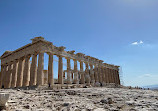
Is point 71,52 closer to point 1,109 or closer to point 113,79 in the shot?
point 1,109

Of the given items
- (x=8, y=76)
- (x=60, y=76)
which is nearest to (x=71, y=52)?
(x=60, y=76)

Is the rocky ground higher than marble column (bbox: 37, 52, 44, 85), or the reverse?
marble column (bbox: 37, 52, 44, 85)

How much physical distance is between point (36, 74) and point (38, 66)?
7.08ft

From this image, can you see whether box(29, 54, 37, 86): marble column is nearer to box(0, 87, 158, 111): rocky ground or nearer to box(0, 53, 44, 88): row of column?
box(0, 53, 44, 88): row of column

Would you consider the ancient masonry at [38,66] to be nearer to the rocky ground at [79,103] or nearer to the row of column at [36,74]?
the row of column at [36,74]

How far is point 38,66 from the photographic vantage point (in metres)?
20.4

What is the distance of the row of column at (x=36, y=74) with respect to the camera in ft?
68.0

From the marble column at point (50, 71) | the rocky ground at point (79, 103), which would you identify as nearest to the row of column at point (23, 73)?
the marble column at point (50, 71)

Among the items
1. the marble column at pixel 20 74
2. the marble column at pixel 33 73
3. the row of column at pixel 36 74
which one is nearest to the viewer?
the marble column at pixel 33 73

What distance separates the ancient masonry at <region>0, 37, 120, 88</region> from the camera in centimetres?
2097

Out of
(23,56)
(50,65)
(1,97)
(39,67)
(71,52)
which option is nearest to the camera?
(1,97)

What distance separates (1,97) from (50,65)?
1625 cm

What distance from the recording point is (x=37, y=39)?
21078mm

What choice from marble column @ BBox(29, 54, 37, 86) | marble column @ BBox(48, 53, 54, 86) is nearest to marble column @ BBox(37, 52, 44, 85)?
marble column @ BBox(29, 54, 37, 86)
